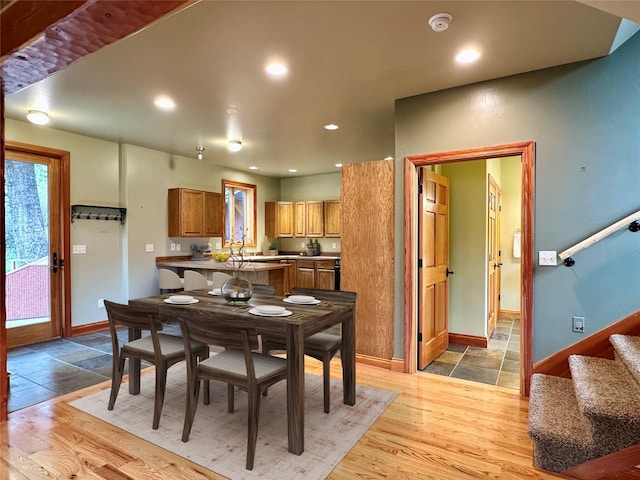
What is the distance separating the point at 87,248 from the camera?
5074 mm

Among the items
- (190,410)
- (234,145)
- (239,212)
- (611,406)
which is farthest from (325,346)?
(239,212)

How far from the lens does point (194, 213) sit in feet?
20.2

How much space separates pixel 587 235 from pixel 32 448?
4142 mm

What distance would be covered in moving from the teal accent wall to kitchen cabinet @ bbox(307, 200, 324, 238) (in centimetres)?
486

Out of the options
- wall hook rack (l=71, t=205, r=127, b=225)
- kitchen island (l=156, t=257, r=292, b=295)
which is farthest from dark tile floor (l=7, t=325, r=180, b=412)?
wall hook rack (l=71, t=205, r=127, b=225)

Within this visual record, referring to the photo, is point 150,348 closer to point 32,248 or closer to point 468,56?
point 32,248

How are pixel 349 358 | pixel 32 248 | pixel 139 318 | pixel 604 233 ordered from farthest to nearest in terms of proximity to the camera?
pixel 32 248, pixel 349 358, pixel 604 233, pixel 139 318

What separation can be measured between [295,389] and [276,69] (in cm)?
241

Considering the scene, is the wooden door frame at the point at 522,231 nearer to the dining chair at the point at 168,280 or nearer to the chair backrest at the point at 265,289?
the chair backrest at the point at 265,289

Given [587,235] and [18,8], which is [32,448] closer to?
[18,8]

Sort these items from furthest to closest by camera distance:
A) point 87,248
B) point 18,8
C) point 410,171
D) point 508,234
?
point 508,234 → point 87,248 → point 410,171 → point 18,8

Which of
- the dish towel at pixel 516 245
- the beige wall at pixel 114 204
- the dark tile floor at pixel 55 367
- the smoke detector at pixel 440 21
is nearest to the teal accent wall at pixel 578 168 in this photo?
the smoke detector at pixel 440 21

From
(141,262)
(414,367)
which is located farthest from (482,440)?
(141,262)

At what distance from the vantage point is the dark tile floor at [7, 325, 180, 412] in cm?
313
